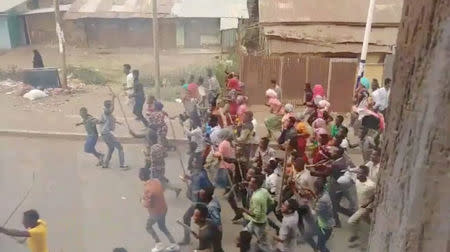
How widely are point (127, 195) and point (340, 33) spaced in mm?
6866

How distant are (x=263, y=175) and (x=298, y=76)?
19.5 ft

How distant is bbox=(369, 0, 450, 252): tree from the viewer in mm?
1467

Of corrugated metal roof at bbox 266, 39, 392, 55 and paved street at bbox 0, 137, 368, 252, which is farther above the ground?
corrugated metal roof at bbox 266, 39, 392, 55

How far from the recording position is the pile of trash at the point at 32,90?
11.9 m

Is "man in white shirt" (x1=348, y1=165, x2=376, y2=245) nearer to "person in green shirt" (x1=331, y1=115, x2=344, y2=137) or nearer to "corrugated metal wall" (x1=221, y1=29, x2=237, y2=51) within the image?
"person in green shirt" (x1=331, y1=115, x2=344, y2=137)

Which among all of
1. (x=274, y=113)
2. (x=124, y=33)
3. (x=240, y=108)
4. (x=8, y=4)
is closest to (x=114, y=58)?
(x=124, y=33)

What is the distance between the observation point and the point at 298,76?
11.5 metres

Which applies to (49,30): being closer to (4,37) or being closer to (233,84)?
(4,37)

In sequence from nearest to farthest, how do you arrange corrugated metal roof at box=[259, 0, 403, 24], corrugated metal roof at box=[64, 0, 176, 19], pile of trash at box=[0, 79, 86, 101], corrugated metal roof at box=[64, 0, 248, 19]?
pile of trash at box=[0, 79, 86, 101] → corrugated metal roof at box=[259, 0, 403, 24] → corrugated metal roof at box=[64, 0, 248, 19] → corrugated metal roof at box=[64, 0, 176, 19]

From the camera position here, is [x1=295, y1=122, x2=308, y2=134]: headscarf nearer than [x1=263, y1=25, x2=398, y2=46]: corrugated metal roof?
Yes

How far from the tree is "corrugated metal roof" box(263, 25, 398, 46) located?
1049 centimetres

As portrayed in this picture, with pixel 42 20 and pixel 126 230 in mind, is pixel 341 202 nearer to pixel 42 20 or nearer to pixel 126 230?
pixel 126 230

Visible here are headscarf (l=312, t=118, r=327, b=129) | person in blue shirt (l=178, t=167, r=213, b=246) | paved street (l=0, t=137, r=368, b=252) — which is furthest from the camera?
headscarf (l=312, t=118, r=327, b=129)

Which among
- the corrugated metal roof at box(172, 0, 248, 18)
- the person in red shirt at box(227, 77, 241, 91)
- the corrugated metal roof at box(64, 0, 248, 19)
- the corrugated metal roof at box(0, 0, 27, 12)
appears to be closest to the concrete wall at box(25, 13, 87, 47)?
the corrugated metal roof at box(0, 0, 27, 12)
